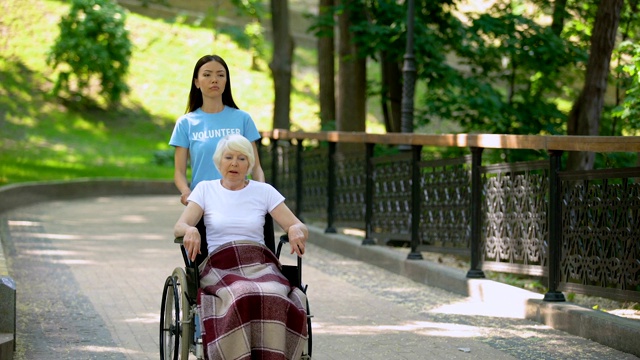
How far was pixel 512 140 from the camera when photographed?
30.1 ft

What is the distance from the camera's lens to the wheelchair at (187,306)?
578 centimetres

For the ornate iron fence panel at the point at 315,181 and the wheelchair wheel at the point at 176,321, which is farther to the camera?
the ornate iron fence panel at the point at 315,181

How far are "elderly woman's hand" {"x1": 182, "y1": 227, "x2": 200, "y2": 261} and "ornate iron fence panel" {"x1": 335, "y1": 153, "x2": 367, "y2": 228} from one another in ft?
25.0

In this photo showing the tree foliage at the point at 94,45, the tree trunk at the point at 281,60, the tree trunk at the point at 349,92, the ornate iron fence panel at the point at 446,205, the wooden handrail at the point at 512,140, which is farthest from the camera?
the tree foliage at the point at 94,45

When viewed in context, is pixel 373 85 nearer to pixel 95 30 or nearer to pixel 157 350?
pixel 157 350

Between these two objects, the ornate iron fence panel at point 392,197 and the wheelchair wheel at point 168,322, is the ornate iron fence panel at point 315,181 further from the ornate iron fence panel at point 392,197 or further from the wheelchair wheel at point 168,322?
the wheelchair wheel at point 168,322

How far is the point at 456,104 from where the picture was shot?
1662 cm

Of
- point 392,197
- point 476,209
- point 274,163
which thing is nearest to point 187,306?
point 476,209

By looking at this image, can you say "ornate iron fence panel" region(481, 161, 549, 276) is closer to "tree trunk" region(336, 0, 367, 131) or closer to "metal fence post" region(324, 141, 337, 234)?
"metal fence post" region(324, 141, 337, 234)

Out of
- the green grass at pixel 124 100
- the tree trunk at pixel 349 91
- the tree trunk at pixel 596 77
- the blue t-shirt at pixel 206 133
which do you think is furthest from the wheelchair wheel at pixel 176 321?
the green grass at pixel 124 100

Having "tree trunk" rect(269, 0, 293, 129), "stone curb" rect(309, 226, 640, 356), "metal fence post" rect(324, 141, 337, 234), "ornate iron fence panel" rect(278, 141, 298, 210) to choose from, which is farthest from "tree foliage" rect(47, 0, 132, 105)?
"stone curb" rect(309, 226, 640, 356)

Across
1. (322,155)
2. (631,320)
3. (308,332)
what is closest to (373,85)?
(322,155)

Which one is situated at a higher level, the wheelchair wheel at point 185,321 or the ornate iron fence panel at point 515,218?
the ornate iron fence panel at point 515,218

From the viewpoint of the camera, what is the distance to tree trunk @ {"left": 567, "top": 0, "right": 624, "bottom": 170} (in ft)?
48.6
